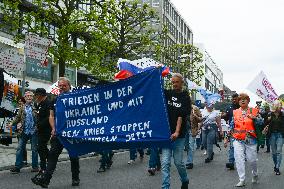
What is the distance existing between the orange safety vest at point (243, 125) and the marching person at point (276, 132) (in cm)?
189

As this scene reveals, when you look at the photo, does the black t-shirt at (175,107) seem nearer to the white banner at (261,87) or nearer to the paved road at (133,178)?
the paved road at (133,178)

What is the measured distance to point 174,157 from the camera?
742cm

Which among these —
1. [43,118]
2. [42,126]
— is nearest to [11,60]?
[43,118]

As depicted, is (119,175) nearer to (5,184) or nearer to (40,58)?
(5,184)

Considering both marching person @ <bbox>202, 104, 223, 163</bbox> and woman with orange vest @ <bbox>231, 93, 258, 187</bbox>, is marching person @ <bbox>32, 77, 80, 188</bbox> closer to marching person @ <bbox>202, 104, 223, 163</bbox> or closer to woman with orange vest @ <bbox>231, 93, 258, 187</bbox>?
woman with orange vest @ <bbox>231, 93, 258, 187</bbox>

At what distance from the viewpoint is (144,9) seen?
107 ft

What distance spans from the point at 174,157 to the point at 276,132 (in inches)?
186

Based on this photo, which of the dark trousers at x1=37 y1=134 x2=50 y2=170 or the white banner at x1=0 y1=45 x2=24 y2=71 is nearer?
the dark trousers at x1=37 y1=134 x2=50 y2=170

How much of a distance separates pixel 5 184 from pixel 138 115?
3233 mm

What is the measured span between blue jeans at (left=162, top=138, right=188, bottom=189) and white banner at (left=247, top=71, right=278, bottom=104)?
5866 millimetres

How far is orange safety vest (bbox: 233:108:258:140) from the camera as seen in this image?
9531 millimetres

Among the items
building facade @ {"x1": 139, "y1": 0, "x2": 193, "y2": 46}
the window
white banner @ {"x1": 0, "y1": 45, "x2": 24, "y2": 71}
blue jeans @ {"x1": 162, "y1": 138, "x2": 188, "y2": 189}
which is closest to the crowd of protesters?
blue jeans @ {"x1": 162, "y1": 138, "x2": 188, "y2": 189}

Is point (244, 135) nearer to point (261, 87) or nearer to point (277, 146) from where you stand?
point (277, 146)

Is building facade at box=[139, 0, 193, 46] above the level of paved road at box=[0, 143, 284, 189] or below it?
above
